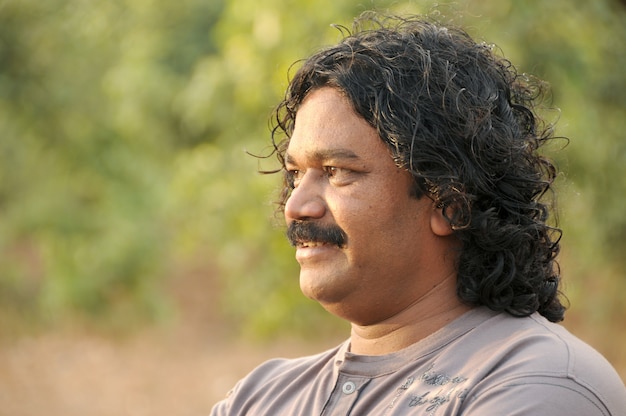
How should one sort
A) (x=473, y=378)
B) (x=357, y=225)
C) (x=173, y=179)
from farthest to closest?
(x=173, y=179), (x=357, y=225), (x=473, y=378)

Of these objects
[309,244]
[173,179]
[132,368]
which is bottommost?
[132,368]

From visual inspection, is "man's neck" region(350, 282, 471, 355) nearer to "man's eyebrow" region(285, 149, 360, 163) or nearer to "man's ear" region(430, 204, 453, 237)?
"man's ear" region(430, 204, 453, 237)

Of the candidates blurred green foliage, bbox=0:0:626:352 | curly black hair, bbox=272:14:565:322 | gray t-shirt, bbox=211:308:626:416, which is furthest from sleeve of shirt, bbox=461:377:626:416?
blurred green foliage, bbox=0:0:626:352

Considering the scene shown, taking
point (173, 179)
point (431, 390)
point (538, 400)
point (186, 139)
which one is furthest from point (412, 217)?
point (186, 139)

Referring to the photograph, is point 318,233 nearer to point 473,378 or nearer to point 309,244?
point 309,244

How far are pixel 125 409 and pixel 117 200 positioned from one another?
2742 millimetres

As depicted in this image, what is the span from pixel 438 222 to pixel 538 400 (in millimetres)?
552

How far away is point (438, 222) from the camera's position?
7.66ft

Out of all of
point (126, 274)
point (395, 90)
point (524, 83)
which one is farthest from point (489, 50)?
point (126, 274)

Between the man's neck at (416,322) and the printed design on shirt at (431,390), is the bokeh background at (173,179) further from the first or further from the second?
the printed design on shirt at (431,390)

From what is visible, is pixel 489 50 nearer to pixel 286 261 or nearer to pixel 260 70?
pixel 260 70

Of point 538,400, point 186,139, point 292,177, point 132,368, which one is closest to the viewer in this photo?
point 538,400

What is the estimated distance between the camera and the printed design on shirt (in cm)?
206

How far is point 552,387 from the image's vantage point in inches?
77.4
